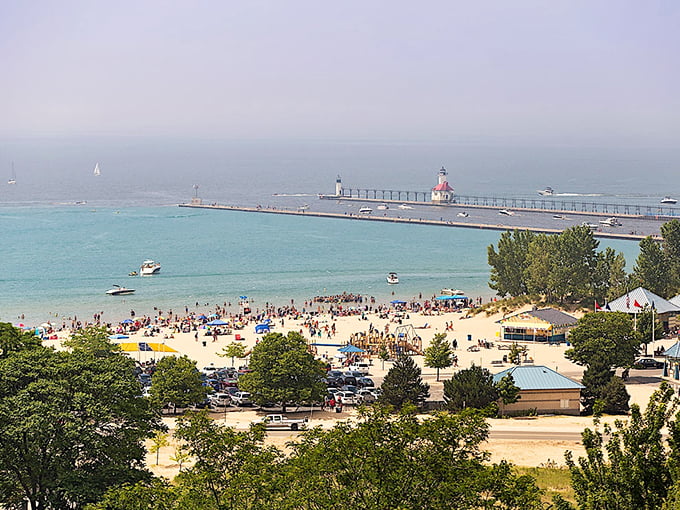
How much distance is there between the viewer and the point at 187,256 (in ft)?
288

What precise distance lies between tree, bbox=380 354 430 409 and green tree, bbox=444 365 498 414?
999 millimetres

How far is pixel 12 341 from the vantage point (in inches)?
1001

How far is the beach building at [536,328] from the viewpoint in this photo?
4472cm

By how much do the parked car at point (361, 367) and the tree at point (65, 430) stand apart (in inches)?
696

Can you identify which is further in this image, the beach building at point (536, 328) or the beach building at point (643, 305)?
the beach building at point (643, 305)

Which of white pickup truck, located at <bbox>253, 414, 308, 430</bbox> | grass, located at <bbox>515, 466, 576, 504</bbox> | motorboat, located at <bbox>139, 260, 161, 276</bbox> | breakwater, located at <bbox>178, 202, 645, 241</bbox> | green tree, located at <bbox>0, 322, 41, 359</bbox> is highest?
breakwater, located at <bbox>178, 202, 645, 241</bbox>

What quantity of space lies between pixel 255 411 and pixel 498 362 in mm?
12778

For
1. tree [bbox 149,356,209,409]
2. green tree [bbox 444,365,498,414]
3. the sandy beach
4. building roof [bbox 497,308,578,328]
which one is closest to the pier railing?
the sandy beach

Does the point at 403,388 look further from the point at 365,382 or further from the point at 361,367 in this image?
the point at 361,367

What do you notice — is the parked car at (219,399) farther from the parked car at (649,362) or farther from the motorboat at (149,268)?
the motorboat at (149,268)

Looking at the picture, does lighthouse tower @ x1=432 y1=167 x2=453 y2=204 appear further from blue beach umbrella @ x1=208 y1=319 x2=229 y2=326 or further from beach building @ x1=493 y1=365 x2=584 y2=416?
beach building @ x1=493 y1=365 x2=584 y2=416

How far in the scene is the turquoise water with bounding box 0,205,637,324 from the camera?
65750 mm

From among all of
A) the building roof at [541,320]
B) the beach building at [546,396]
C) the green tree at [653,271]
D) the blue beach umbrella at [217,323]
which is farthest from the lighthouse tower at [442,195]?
the beach building at [546,396]

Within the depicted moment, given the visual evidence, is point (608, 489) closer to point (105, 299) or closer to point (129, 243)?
point (105, 299)
